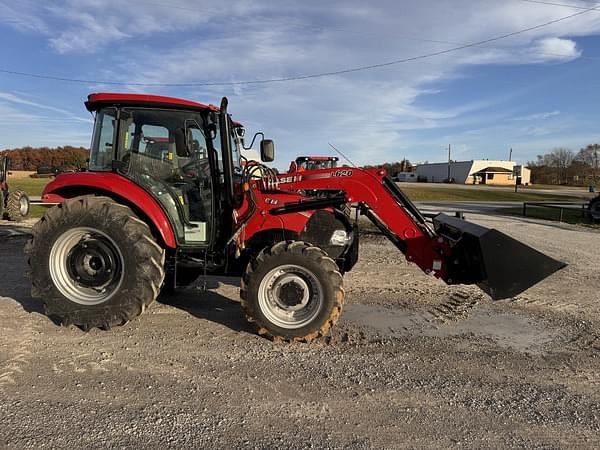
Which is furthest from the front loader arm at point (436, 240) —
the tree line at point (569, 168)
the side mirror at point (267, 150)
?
the tree line at point (569, 168)

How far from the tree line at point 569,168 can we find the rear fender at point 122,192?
264ft

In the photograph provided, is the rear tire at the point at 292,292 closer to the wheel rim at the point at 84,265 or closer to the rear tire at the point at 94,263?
the rear tire at the point at 94,263

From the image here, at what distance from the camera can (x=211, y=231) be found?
5.00m

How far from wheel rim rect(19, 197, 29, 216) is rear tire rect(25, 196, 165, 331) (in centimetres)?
1175

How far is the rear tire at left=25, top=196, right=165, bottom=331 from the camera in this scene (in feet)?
14.7

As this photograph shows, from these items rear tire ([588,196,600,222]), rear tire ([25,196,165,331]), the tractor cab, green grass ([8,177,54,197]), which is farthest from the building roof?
rear tire ([25,196,165,331])

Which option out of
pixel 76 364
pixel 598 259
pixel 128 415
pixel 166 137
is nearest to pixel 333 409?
pixel 128 415

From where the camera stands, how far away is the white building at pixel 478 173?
81.8 meters

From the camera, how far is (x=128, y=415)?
309cm

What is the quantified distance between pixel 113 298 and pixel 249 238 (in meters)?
1.52

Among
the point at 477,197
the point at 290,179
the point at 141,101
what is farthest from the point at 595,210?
the point at 477,197

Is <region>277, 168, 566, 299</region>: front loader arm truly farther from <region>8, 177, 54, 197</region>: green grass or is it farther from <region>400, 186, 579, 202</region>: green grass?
<region>400, 186, 579, 202</region>: green grass

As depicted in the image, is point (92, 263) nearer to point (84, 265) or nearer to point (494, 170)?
point (84, 265)

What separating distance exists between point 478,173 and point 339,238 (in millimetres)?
84667
